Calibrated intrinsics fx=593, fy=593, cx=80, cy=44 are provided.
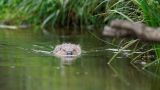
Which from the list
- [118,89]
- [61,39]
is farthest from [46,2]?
[118,89]

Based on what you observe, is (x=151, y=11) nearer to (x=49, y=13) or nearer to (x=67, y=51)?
(x=67, y=51)

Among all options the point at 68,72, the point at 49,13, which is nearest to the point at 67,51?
the point at 68,72

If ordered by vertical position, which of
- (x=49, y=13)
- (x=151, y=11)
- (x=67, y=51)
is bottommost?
(x=67, y=51)

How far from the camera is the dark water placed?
584 cm

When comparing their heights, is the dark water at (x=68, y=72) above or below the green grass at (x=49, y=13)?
below

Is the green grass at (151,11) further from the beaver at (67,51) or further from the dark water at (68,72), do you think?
the beaver at (67,51)

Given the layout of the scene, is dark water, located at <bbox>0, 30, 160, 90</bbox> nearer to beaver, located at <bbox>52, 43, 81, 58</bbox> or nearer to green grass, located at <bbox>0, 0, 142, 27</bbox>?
beaver, located at <bbox>52, 43, 81, 58</bbox>

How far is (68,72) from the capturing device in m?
6.71

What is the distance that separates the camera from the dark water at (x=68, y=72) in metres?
5.84

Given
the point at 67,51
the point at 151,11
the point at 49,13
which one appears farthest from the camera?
the point at 49,13

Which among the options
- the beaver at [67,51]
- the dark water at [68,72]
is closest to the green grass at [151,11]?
the dark water at [68,72]

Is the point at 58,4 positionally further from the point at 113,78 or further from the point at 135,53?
the point at 113,78

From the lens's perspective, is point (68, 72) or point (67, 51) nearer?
point (68, 72)

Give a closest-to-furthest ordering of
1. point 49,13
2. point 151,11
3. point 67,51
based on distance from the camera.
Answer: point 151,11 → point 67,51 → point 49,13
